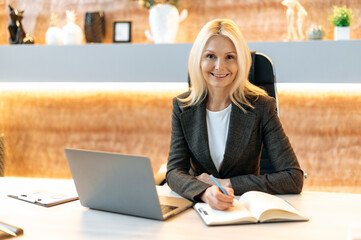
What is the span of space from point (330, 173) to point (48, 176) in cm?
220

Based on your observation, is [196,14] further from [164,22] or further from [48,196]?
[48,196]

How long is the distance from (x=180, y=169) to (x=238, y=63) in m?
0.49

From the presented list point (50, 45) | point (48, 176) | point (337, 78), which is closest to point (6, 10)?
point (50, 45)

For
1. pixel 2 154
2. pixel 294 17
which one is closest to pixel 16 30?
pixel 2 154

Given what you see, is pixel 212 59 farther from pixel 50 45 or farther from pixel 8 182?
pixel 50 45

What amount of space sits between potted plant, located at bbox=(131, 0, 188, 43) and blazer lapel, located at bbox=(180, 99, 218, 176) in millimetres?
1325

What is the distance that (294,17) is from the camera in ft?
9.65

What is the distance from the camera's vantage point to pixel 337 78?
106 inches

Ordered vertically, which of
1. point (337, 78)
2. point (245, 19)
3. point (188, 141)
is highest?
point (245, 19)

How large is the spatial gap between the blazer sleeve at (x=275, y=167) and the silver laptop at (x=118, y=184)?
11.4 inches

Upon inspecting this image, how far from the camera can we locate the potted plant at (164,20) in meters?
3.02

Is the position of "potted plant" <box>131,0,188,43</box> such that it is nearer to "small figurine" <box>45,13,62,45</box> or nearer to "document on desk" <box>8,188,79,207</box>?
"small figurine" <box>45,13,62,45</box>

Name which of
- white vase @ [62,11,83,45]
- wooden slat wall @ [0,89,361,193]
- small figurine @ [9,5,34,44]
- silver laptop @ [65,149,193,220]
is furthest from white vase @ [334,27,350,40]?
small figurine @ [9,5,34,44]

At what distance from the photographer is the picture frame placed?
128 inches
